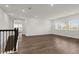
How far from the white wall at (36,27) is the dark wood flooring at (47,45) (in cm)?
22

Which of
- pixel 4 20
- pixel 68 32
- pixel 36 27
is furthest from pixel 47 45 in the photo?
pixel 4 20

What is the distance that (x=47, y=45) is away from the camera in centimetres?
465

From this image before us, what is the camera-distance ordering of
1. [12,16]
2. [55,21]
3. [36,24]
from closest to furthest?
1. [12,16]
2. [36,24]
3. [55,21]

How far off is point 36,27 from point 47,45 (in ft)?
3.28

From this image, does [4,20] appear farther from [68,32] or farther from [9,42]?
[68,32]

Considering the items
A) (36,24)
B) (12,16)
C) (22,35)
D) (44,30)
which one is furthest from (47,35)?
(12,16)

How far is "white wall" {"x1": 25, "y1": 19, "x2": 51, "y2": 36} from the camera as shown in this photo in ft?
13.8

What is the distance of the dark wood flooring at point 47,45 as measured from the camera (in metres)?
3.87

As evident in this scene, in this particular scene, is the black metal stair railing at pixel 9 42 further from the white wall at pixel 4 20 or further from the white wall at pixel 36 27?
the white wall at pixel 36 27

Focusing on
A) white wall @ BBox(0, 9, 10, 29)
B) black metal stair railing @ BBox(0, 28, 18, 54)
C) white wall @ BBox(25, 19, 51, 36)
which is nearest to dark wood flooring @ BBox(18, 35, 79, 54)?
white wall @ BBox(25, 19, 51, 36)

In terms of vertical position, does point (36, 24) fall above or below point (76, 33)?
above

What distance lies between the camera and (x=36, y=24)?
4.37m
